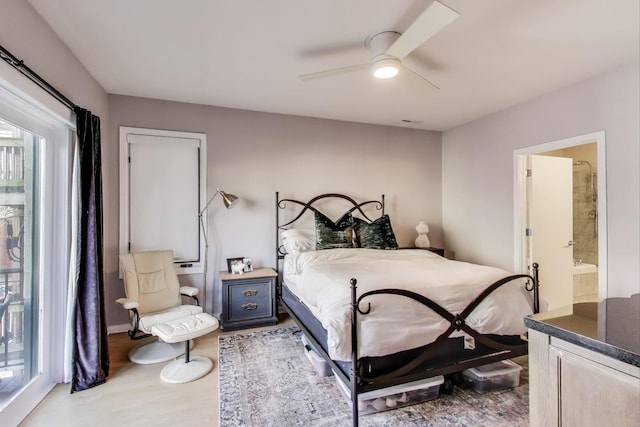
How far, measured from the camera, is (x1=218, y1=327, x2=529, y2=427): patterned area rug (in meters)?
1.98

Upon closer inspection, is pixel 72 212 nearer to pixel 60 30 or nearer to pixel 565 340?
pixel 60 30

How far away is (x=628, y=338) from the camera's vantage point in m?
0.81

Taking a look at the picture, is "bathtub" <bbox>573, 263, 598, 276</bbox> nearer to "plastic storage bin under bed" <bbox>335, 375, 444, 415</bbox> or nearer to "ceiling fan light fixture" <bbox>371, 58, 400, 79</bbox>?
A: "plastic storage bin under bed" <bbox>335, 375, 444, 415</bbox>

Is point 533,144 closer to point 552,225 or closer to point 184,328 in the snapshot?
point 552,225

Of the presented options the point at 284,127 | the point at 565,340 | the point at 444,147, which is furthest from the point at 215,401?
the point at 444,147

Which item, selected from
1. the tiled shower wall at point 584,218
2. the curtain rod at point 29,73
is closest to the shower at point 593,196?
the tiled shower wall at point 584,218

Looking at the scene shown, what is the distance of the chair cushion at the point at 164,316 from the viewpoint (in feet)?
→ 8.68

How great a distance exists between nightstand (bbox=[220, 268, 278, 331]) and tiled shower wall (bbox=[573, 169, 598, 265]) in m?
4.29

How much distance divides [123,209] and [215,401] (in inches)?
90.8

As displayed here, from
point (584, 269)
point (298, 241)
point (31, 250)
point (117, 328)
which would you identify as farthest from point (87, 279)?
point (584, 269)

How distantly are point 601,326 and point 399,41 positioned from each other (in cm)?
181

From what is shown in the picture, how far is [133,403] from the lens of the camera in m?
2.17

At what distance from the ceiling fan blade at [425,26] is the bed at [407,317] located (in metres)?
1.56

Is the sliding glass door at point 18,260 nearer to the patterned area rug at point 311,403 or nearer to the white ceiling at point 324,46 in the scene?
the white ceiling at point 324,46
